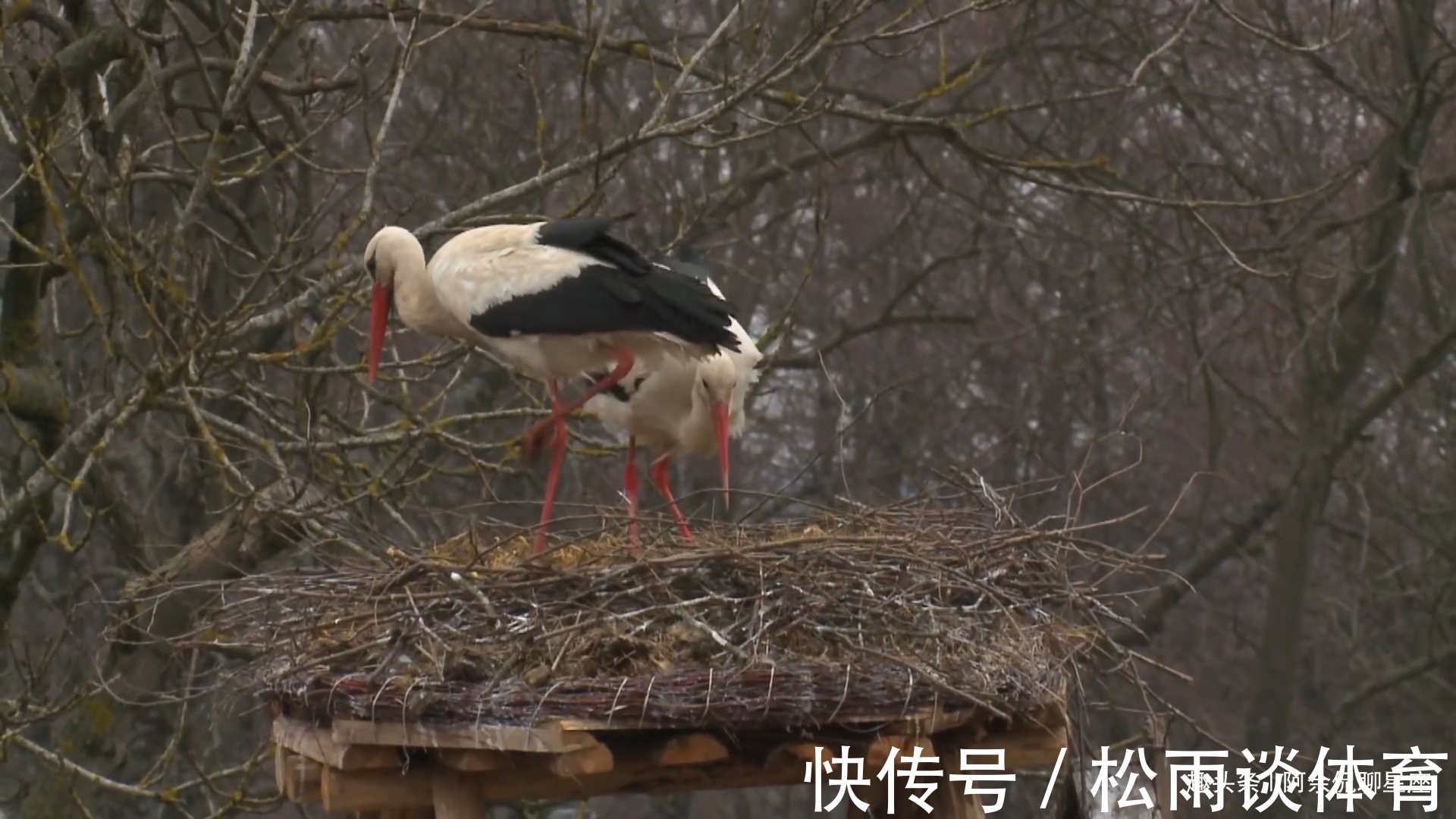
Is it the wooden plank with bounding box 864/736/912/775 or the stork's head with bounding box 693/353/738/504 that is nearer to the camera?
the wooden plank with bounding box 864/736/912/775

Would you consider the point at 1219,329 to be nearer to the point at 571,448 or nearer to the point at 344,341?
the point at 344,341

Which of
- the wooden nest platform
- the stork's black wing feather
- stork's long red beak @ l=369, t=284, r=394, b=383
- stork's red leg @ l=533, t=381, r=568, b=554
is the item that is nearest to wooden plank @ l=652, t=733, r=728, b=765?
the wooden nest platform

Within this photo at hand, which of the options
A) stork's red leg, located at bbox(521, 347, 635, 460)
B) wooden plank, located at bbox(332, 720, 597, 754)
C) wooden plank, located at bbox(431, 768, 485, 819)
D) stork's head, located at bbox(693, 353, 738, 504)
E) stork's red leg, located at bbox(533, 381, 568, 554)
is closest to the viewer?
wooden plank, located at bbox(332, 720, 597, 754)

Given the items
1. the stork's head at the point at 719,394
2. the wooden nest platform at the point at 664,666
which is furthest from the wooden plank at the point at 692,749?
the stork's head at the point at 719,394

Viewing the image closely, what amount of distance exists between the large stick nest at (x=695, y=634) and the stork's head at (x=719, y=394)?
4.69 feet

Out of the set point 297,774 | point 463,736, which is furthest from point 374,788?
point 463,736

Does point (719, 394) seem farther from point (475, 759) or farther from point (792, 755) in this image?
point (475, 759)

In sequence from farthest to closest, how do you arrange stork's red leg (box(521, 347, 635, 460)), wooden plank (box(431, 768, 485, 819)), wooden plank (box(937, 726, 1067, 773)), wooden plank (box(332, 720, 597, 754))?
stork's red leg (box(521, 347, 635, 460)), wooden plank (box(937, 726, 1067, 773)), wooden plank (box(431, 768, 485, 819)), wooden plank (box(332, 720, 597, 754))

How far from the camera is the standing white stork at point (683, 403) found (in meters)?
6.05

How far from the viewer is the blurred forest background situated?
611 cm

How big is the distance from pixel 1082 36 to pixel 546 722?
778cm

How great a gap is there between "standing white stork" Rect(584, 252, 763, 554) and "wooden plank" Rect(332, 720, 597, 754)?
7.29 feet

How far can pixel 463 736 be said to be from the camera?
3.68 m

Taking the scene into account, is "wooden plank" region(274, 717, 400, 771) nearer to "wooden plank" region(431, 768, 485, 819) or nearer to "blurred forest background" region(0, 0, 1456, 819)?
Result: "wooden plank" region(431, 768, 485, 819)
